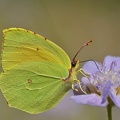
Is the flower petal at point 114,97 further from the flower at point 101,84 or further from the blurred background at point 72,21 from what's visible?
the blurred background at point 72,21

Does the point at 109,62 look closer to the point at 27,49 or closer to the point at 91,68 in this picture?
the point at 91,68

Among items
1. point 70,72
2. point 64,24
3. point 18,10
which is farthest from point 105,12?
point 70,72

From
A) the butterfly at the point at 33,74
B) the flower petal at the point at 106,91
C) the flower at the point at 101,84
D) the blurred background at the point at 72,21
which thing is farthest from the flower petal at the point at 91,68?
the blurred background at the point at 72,21

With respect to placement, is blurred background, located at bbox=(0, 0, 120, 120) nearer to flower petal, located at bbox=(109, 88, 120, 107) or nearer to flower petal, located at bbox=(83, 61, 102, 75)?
flower petal, located at bbox=(83, 61, 102, 75)

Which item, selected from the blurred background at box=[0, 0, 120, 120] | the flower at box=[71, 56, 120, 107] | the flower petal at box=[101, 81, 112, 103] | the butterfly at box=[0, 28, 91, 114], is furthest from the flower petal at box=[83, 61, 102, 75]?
the blurred background at box=[0, 0, 120, 120]

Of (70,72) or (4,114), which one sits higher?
(70,72)

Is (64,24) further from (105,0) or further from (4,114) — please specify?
(4,114)
